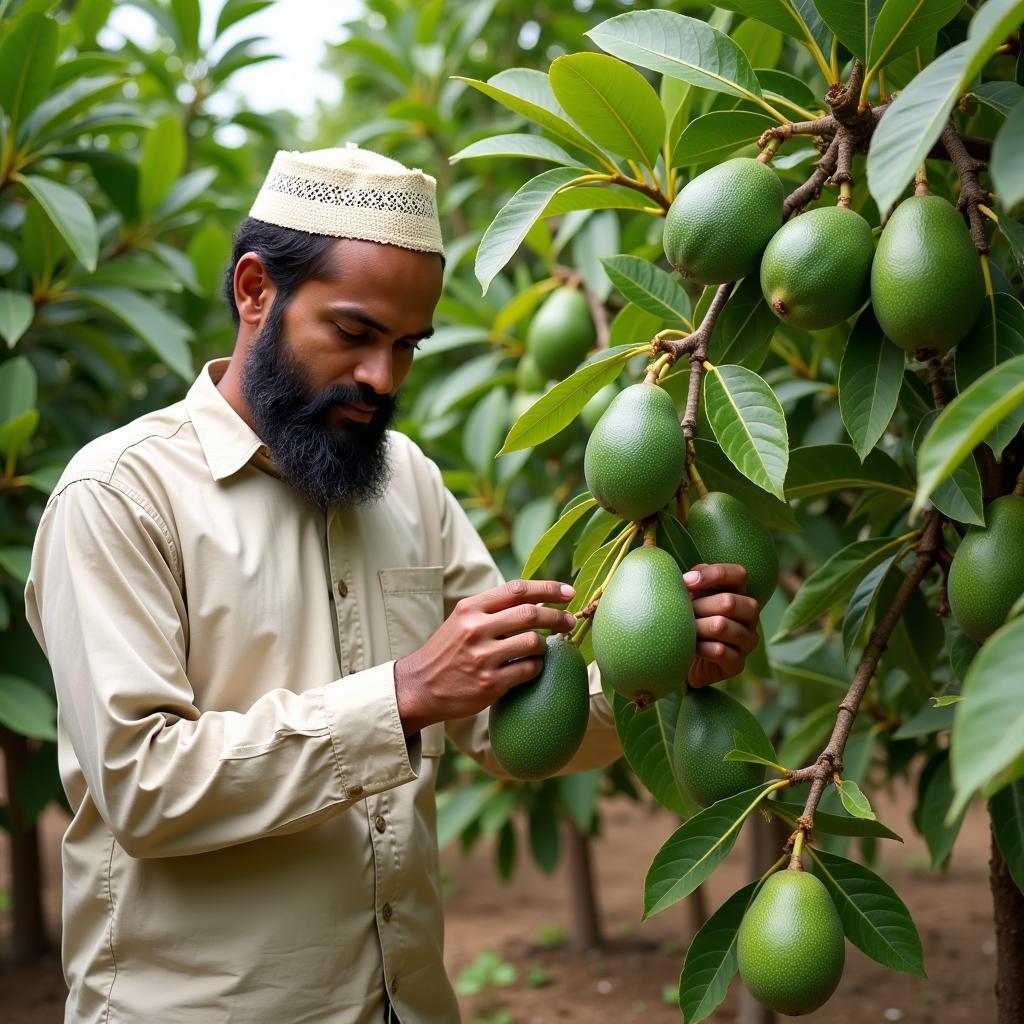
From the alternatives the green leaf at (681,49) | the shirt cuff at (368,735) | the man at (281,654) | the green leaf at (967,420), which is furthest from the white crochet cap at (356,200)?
the green leaf at (967,420)

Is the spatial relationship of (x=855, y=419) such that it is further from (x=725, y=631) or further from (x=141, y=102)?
(x=141, y=102)

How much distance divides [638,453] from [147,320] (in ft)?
5.60

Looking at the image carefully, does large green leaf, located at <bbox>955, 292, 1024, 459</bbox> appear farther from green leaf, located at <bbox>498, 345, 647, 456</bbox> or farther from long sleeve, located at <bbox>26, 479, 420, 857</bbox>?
long sleeve, located at <bbox>26, 479, 420, 857</bbox>

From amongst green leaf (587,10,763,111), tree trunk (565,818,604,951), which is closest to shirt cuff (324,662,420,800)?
green leaf (587,10,763,111)

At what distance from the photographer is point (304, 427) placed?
1681 millimetres

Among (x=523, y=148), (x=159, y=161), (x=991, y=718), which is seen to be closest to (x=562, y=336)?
(x=523, y=148)

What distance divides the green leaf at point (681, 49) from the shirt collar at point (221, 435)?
72cm

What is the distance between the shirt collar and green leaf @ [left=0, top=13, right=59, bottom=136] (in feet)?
3.32

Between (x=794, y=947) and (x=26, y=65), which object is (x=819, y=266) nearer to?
(x=794, y=947)

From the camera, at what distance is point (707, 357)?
135 centimetres

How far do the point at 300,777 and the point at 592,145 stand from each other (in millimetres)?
893

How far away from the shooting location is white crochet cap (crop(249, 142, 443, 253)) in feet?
5.46

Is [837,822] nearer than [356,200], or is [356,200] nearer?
[837,822]

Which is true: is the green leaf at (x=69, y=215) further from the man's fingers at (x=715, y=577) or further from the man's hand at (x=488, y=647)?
the man's fingers at (x=715, y=577)
